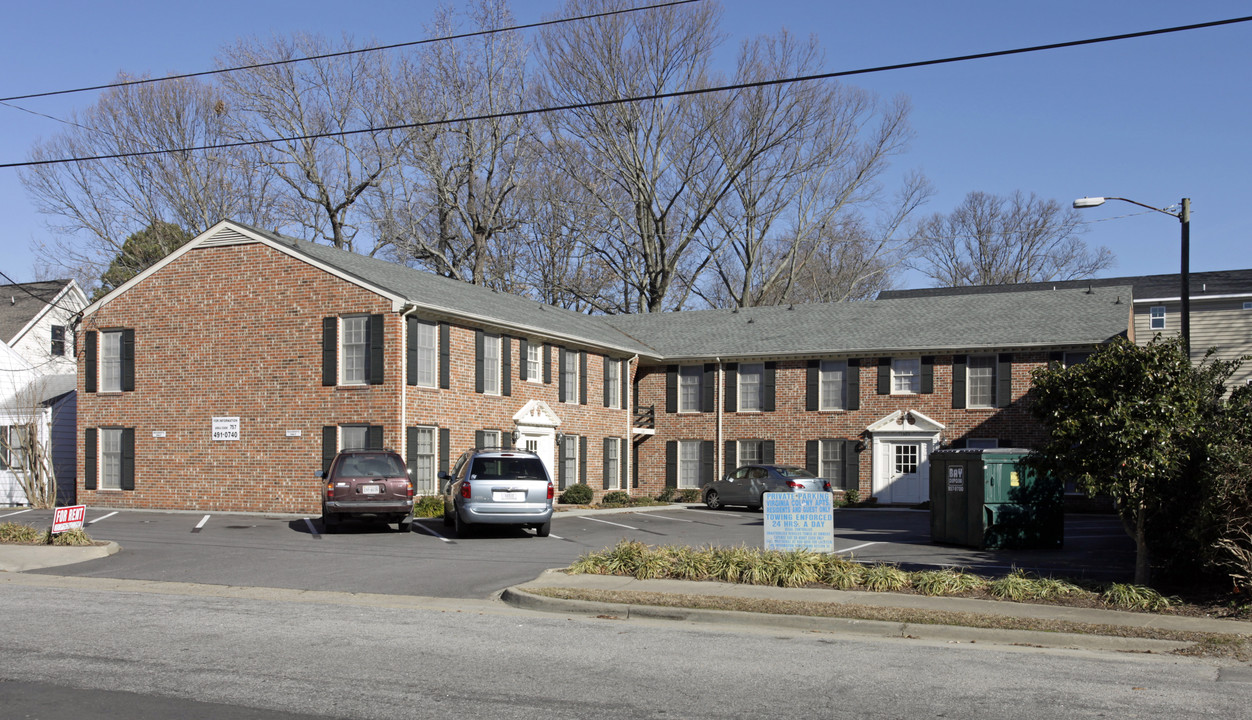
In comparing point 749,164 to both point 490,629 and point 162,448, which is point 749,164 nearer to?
point 162,448

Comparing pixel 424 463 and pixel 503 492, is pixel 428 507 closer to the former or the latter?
pixel 424 463

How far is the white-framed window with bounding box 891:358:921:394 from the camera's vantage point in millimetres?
36188

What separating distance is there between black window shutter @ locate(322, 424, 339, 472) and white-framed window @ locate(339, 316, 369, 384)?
1203 mm

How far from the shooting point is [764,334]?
39.8 metres

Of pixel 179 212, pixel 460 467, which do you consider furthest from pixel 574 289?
pixel 460 467

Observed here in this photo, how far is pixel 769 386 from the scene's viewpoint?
125 ft

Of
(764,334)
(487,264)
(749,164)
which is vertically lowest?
(764,334)

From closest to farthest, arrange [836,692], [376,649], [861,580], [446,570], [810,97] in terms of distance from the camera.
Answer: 1. [836,692]
2. [376,649]
3. [861,580]
4. [446,570]
5. [810,97]

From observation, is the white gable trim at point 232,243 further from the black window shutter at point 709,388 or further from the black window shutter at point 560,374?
the black window shutter at point 709,388

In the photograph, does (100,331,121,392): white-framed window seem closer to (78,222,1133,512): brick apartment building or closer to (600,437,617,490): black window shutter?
(78,222,1133,512): brick apartment building

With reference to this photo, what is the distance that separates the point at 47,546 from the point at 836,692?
14.4 meters

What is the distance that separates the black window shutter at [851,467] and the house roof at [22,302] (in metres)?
33.7

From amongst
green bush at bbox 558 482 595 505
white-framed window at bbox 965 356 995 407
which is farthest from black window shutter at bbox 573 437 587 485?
white-framed window at bbox 965 356 995 407

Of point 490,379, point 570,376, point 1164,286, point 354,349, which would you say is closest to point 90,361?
point 354,349
